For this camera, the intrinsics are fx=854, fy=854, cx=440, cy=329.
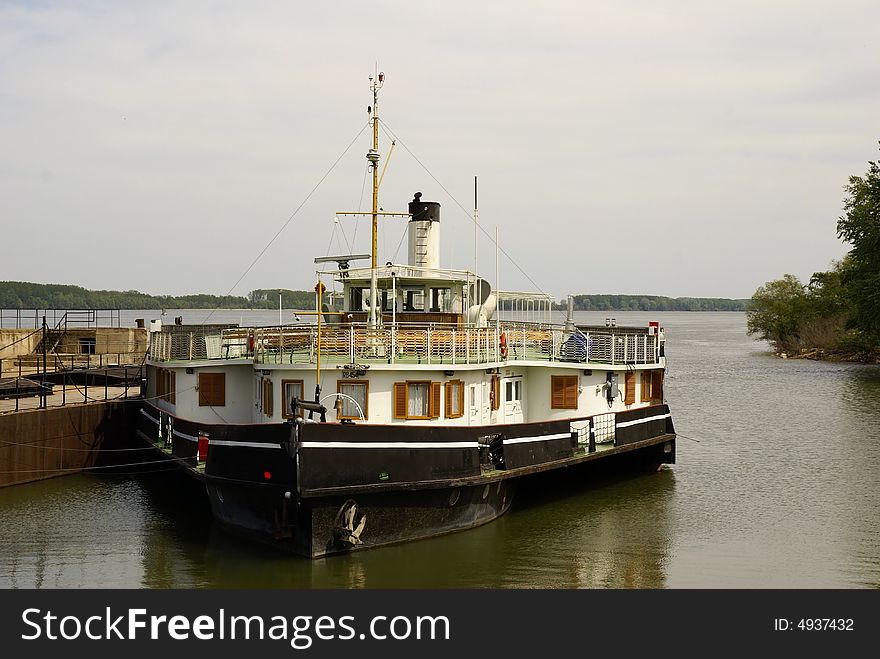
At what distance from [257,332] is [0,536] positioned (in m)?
7.31

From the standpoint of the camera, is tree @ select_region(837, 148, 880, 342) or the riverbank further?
the riverbank

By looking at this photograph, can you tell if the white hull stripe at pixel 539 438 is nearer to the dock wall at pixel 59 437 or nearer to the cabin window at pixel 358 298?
the cabin window at pixel 358 298

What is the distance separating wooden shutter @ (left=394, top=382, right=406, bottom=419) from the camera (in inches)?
730

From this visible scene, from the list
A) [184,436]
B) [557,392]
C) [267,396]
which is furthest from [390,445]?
[557,392]

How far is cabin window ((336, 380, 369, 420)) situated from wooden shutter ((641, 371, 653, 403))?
33.9 ft

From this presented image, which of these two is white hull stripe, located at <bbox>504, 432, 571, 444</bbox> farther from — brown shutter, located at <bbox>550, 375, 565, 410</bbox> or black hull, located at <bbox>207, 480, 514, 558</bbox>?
brown shutter, located at <bbox>550, 375, 565, 410</bbox>

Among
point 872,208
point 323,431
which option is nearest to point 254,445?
point 323,431

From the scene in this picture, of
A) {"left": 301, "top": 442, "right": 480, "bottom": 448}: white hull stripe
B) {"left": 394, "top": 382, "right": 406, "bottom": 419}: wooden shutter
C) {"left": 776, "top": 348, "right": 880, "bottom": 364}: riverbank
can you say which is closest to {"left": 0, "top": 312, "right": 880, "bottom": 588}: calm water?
{"left": 301, "top": 442, "right": 480, "bottom": 448}: white hull stripe

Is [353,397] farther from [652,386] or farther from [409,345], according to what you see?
[652,386]

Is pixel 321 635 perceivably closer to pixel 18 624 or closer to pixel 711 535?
pixel 18 624

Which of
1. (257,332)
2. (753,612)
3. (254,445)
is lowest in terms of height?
(753,612)

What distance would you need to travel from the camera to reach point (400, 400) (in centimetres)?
1861

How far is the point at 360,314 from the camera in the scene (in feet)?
70.9

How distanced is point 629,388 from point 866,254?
44770mm
